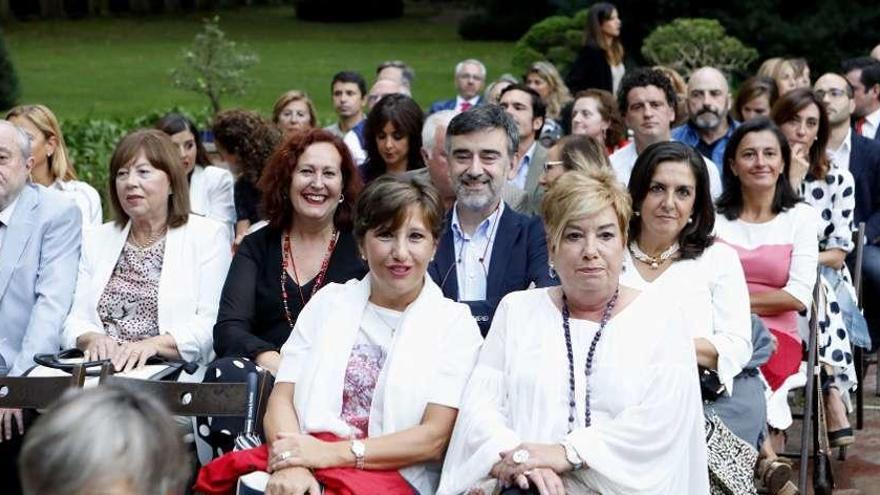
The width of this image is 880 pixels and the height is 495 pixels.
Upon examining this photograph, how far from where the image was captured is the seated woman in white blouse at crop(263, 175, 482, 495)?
4.83 meters

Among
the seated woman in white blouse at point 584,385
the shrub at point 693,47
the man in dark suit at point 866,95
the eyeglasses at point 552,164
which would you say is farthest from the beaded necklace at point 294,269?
the shrub at point 693,47

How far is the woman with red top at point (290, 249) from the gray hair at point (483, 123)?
0.48 m

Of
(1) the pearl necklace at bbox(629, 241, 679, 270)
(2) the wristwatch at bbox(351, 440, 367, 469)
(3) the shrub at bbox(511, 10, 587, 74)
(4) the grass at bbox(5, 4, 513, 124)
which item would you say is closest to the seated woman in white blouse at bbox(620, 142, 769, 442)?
(1) the pearl necklace at bbox(629, 241, 679, 270)

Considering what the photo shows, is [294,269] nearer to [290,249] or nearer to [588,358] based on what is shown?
[290,249]

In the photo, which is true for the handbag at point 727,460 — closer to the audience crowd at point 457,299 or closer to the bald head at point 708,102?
the audience crowd at point 457,299

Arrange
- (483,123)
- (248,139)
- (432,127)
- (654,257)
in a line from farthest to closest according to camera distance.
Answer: (248,139) < (432,127) < (483,123) < (654,257)

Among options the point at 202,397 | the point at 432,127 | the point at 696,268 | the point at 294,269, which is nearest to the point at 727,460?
the point at 696,268

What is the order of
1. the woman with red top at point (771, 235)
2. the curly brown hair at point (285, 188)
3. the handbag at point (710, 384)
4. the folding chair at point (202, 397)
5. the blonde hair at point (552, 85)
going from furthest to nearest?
the blonde hair at point (552, 85)
the woman with red top at point (771, 235)
the curly brown hair at point (285, 188)
the handbag at point (710, 384)
the folding chair at point (202, 397)

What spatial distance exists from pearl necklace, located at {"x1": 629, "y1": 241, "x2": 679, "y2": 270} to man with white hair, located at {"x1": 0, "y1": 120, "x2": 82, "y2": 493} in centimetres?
253

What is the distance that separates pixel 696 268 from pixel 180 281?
226 centimetres

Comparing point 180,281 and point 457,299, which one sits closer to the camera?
point 457,299

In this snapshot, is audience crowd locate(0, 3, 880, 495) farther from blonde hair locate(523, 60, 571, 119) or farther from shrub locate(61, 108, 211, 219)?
shrub locate(61, 108, 211, 219)

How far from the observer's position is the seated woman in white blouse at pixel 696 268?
5777 mm

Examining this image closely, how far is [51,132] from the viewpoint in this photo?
7.91m
